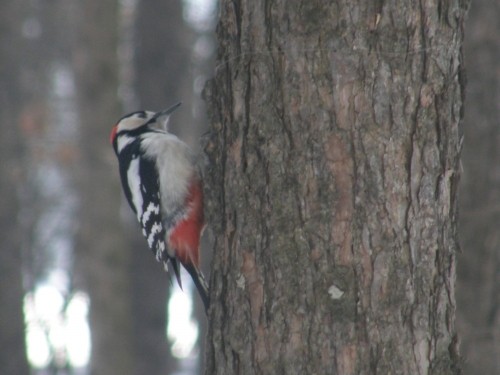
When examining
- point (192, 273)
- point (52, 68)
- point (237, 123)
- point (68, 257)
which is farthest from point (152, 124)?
point (52, 68)

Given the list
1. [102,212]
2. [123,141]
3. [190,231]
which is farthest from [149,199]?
[102,212]

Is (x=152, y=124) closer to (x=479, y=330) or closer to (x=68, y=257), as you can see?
(x=479, y=330)

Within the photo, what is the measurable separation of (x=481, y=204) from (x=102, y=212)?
5.43m

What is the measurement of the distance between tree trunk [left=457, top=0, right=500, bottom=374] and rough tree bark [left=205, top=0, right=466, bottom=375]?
9.07 ft

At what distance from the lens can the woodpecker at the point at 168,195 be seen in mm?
5195

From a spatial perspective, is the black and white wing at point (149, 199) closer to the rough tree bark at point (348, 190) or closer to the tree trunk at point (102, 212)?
the rough tree bark at point (348, 190)

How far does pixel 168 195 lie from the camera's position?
5363mm

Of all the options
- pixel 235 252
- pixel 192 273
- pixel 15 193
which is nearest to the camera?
pixel 235 252

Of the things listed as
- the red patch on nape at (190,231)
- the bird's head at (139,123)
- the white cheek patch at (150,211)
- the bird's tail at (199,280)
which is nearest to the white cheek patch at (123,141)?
the bird's head at (139,123)

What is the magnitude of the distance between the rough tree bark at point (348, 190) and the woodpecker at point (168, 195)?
64.7 inches

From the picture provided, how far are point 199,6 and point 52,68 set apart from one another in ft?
18.2

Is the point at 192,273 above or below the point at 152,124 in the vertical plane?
below

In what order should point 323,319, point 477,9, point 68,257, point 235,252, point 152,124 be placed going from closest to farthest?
point 323,319
point 235,252
point 152,124
point 477,9
point 68,257

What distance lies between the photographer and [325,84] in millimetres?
3379
